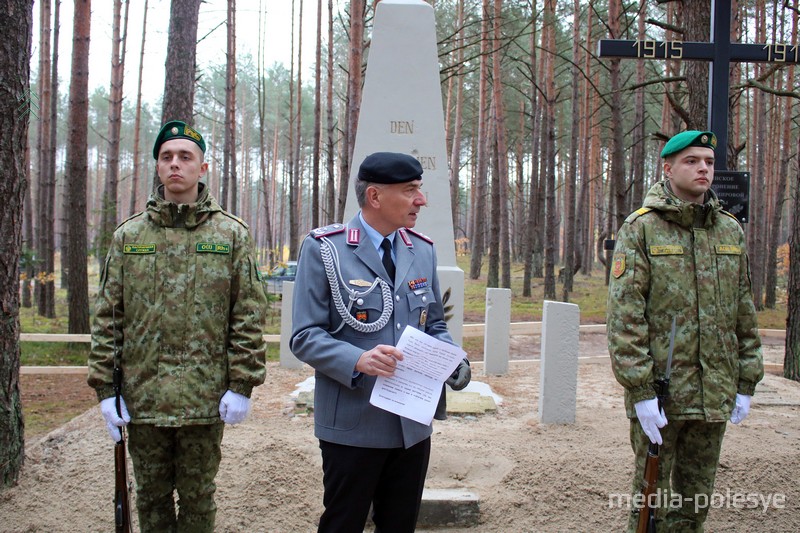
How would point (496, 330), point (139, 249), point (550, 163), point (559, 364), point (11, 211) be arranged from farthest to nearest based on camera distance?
1. point (550, 163)
2. point (496, 330)
3. point (559, 364)
4. point (11, 211)
5. point (139, 249)

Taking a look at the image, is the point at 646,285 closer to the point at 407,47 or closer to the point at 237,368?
the point at 237,368

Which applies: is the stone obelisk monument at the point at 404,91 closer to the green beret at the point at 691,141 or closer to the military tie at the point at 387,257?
the green beret at the point at 691,141

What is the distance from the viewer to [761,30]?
1616 cm

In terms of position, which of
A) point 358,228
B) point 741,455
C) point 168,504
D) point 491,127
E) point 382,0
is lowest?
point 741,455

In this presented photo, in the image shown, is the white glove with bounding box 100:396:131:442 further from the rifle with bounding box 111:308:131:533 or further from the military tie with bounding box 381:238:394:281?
the military tie with bounding box 381:238:394:281

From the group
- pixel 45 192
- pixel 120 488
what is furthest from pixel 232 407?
pixel 45 192

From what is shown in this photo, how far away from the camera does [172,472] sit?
255cm

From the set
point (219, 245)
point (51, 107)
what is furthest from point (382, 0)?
point (51, 107)

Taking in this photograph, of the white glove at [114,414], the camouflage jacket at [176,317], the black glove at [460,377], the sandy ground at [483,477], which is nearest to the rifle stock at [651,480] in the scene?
the black glove at [460,377]

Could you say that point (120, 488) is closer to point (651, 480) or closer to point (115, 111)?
point (651, 480)

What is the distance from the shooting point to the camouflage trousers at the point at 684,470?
8.64ft

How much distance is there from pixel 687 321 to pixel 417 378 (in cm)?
121

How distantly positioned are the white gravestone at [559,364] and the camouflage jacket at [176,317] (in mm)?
3454

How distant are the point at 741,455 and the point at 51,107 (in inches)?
574
